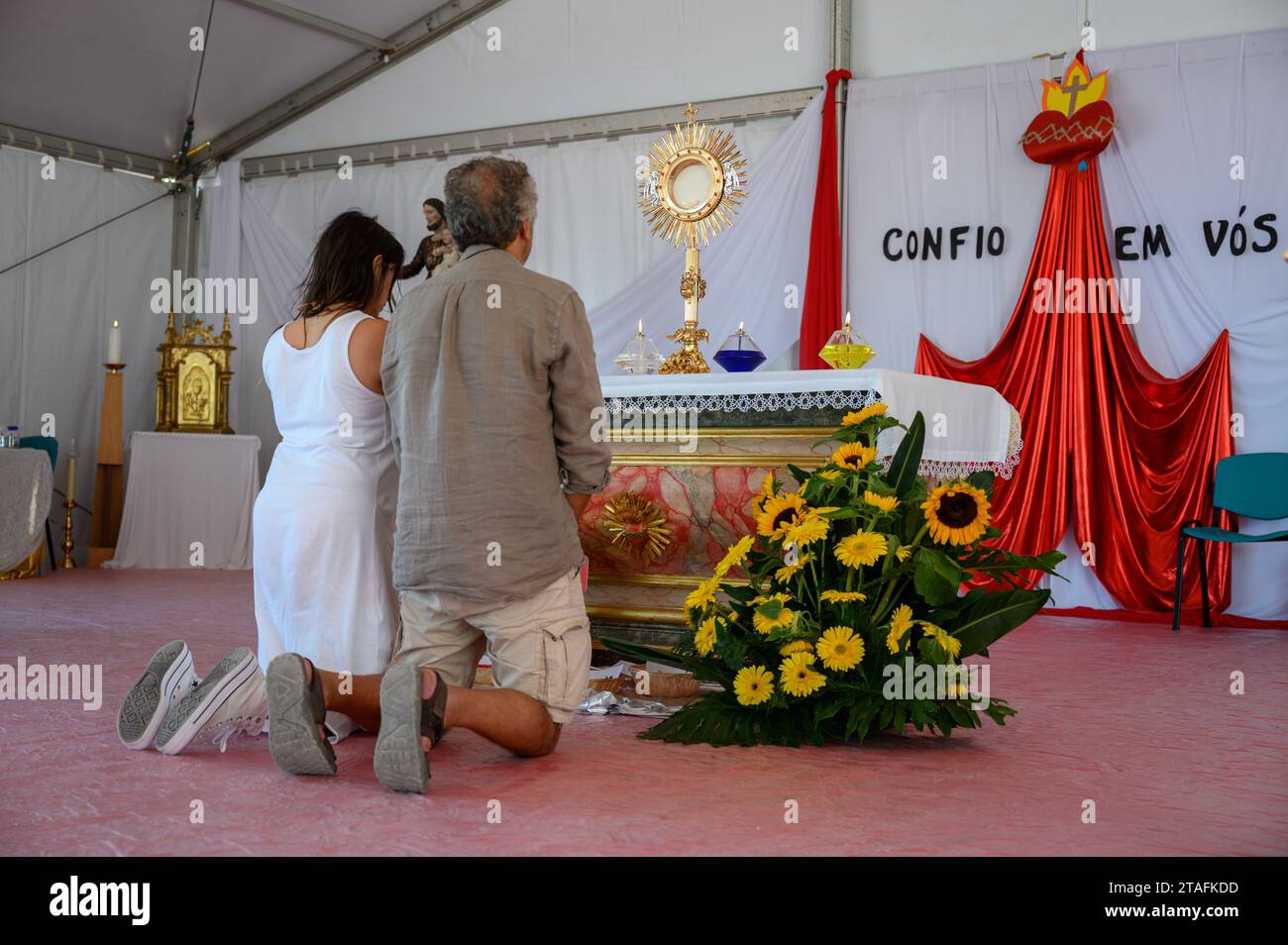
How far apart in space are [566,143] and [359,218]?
5896mm

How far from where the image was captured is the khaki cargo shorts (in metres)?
2.73

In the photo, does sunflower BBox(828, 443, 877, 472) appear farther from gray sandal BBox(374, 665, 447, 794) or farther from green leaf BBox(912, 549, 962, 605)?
gray sandal BBox(374, 665, 447, 794)

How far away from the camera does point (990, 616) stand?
3234 millimetres

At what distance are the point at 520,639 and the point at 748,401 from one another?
143 cm

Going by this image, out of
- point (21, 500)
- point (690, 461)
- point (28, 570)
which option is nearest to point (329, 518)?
point (690, 461)

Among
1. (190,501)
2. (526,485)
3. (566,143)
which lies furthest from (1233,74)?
(190,501)

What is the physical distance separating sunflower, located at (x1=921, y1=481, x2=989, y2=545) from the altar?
69 centimetres

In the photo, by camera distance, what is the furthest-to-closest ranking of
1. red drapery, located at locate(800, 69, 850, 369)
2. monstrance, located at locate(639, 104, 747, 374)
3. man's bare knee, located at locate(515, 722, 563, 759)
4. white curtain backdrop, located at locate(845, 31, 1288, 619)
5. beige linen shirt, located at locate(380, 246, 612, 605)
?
red drapery, located at locate(800, 69, 850, 369)
white curtain backdrop, located at locate(845, 31, 1288, 619)
monstrance, located at locate(639, 104, 747, 374)
man's bare knee, located at locate(515, 722, 563, 759)
beige linen shirt, located at locate(380, 246, 612, 605)

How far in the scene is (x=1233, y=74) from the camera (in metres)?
6.56

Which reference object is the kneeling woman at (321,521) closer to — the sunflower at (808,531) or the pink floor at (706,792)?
the pink floor at (706,792)

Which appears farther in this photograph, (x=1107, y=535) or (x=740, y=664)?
(x=1107, y=535)

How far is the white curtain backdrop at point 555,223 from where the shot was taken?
773 centimetres

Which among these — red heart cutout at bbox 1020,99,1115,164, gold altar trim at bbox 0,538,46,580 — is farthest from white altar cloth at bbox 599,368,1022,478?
gold altar trim at bbox 0,538,46,580
